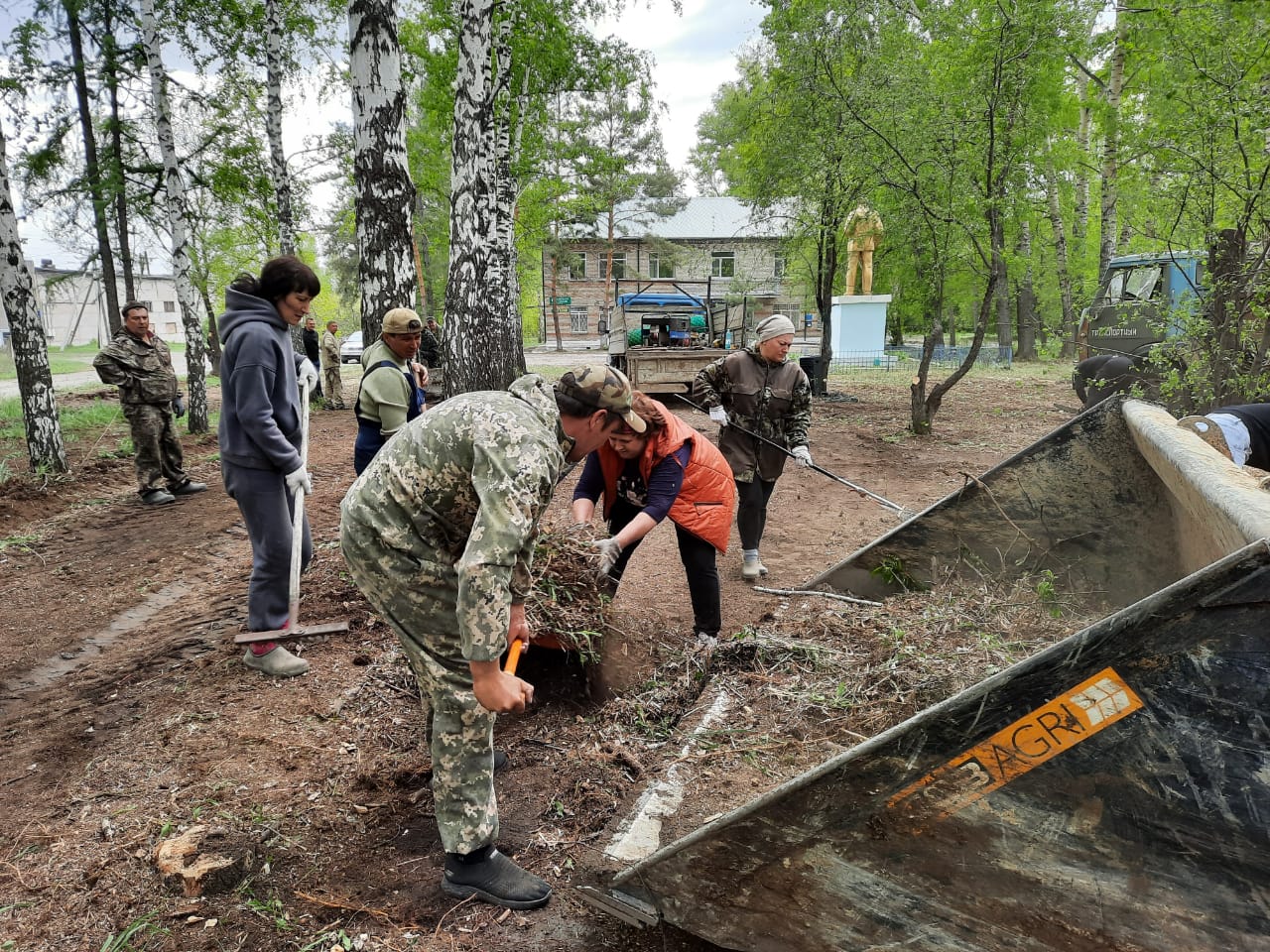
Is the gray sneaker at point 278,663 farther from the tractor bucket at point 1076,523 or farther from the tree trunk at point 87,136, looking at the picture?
the tree trunk at point 87,136

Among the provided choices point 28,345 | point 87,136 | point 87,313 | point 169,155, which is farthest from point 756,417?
point 87,313

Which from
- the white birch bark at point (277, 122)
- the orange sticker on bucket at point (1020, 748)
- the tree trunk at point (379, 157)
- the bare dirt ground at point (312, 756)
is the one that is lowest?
the bare dirt ground at point (312, 756)

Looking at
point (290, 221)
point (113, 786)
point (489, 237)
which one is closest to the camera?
point (113, 786)

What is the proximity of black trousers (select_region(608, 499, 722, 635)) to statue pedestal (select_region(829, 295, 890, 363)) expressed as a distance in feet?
63.6

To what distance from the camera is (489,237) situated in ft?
25.8

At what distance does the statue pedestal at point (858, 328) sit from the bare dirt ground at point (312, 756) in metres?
18.1

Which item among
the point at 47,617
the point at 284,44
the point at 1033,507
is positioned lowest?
the point at 47,617

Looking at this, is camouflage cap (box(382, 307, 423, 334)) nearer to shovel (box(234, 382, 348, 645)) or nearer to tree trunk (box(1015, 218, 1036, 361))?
shovel (box(234, 382, 348, 645))

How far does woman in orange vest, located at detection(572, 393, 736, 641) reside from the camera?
3.11 metres

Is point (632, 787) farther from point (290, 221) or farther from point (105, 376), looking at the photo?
point (290, 221)

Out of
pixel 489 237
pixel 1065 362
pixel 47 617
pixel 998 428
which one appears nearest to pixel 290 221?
pixel 489 237

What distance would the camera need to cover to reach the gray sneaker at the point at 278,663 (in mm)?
3355

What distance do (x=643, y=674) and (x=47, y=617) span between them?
11.7 ft

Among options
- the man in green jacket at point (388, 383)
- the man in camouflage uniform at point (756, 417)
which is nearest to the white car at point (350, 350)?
the man in green jacket at point (388, 383)
